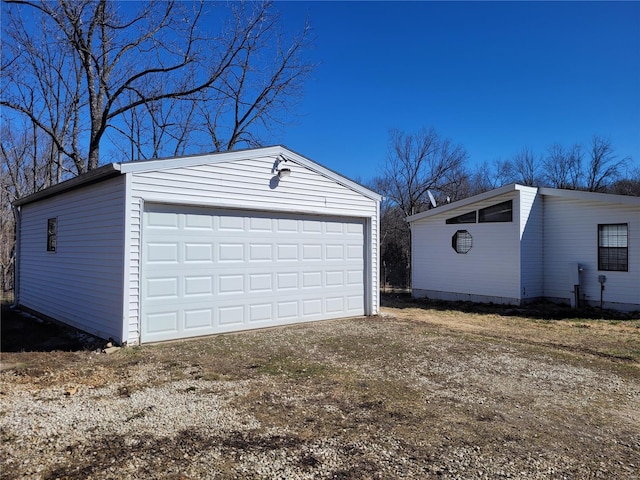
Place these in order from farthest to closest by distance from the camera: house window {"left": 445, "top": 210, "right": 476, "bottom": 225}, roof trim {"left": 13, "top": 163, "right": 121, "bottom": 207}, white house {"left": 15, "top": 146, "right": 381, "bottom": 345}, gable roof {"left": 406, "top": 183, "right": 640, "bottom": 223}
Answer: house window {"left": 445, "top": 210, "right": 476, "bottom": 225}, gable roof {"left": 406, "top": 183, "right": 640, "bottom": 223}, white house {"left": 15, "top": 146, "right": 381, "bottom": 345}, roof trim {"left": 13, "top": 163, "right": 121, "bottom": 207}

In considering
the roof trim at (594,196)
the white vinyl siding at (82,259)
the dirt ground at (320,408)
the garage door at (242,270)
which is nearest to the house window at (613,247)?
the roof trim at (594,196)

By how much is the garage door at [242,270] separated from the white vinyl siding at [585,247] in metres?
6.57

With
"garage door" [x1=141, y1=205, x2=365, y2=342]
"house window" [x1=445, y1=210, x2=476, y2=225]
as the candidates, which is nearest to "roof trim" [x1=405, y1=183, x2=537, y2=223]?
"house window" [x1=445, y1=210, x2=476, y2=225]

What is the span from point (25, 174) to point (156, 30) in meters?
14.4

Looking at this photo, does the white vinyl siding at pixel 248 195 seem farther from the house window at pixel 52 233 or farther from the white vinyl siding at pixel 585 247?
the white vinyl siding at pixel 585 247

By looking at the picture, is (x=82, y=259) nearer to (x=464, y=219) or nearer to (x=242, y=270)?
(x=242, y=270)

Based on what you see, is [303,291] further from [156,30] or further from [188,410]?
[156,30]

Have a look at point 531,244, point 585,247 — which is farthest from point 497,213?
point 585,247

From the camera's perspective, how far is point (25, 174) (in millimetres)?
23328

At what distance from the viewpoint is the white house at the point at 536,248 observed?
37.0ft

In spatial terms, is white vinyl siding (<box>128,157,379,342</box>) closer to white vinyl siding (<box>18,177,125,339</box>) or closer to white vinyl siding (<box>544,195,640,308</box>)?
white vinyl siding (<box>18,177,125,339</box>)

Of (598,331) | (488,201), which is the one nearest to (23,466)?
(598,331)

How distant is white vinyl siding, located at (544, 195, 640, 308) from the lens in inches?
434

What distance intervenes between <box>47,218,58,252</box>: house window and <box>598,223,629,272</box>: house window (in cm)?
1338
